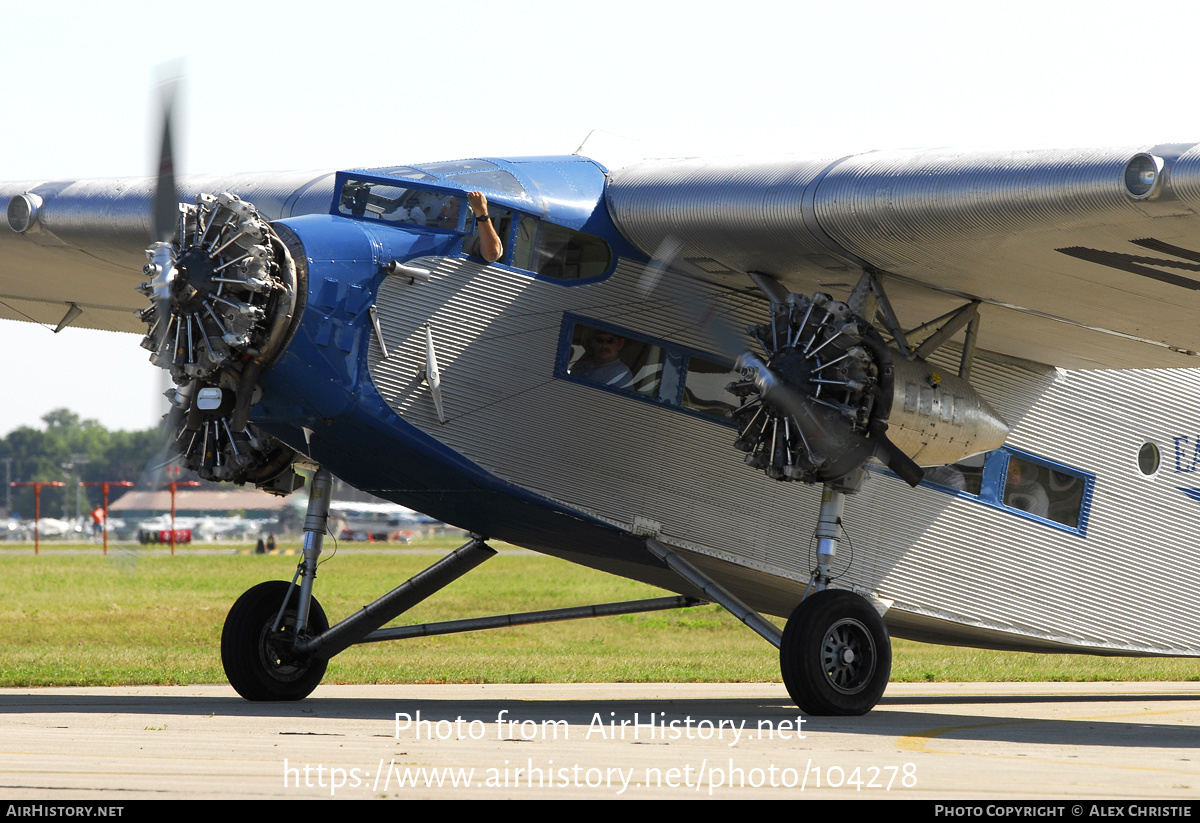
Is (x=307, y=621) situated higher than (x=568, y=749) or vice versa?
(x=568, y=749)

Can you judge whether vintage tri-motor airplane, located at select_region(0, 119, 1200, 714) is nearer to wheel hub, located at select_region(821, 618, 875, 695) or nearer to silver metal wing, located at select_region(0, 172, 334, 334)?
wheel hub, located at select_region(821, 618, 875, 695)

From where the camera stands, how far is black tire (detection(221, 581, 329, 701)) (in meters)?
13.7

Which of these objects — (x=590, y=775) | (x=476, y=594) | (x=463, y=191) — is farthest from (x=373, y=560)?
(x=590, y=775)

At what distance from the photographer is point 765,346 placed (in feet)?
40.5

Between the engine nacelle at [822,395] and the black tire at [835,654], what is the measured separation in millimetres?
1160

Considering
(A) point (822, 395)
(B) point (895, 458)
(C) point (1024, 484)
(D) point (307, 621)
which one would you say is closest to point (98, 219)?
(D) point (307, 621)

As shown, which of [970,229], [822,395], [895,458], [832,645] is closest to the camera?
[970,229]

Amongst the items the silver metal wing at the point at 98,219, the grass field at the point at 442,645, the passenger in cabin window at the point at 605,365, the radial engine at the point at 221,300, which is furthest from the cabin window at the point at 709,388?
the grass field at the point at 442,645

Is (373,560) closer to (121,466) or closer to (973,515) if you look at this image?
(973,515)

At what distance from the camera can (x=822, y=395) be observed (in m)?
12.1

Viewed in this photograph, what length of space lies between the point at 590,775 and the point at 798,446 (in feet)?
15.8

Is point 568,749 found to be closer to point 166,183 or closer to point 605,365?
point 605,365

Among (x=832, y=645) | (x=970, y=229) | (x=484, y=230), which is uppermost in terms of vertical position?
(x=970, y=229)

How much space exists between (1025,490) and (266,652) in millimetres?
8771
